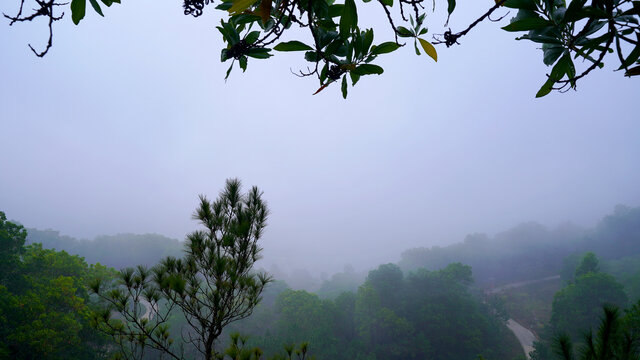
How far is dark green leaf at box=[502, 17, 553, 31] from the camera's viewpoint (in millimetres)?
929

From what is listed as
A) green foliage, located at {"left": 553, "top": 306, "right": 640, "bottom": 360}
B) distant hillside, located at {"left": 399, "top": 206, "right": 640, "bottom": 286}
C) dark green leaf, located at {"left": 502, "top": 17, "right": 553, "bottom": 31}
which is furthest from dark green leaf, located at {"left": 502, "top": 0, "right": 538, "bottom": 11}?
distant hillside, located at {"left": 399, "top": 206, "right": 640, "bottom": 286}

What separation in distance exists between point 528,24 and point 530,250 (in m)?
61.5

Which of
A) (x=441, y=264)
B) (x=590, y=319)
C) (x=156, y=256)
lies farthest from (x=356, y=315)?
(x=156, y=256)

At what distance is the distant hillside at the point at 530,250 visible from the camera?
135ft

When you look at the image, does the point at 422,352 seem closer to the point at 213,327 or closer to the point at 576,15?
the point at 213,327

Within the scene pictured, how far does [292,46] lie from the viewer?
41.9 inches

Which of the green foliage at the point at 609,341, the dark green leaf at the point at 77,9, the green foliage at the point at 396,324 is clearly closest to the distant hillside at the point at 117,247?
the green foliage at the point at 396,324

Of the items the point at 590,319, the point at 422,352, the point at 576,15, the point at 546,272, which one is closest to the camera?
the point at 576,15

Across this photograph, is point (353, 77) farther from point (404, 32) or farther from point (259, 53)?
point (259, 53)

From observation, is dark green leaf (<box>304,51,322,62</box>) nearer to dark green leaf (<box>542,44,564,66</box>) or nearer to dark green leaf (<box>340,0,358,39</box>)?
dark green leaf (<box>340,0,358,39</box>)

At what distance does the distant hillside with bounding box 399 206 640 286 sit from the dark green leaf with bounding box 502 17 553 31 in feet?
161

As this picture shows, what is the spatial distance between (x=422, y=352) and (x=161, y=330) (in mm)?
19848

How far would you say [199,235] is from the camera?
3.55 m

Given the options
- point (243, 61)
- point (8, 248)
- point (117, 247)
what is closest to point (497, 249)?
point (243, 61)
